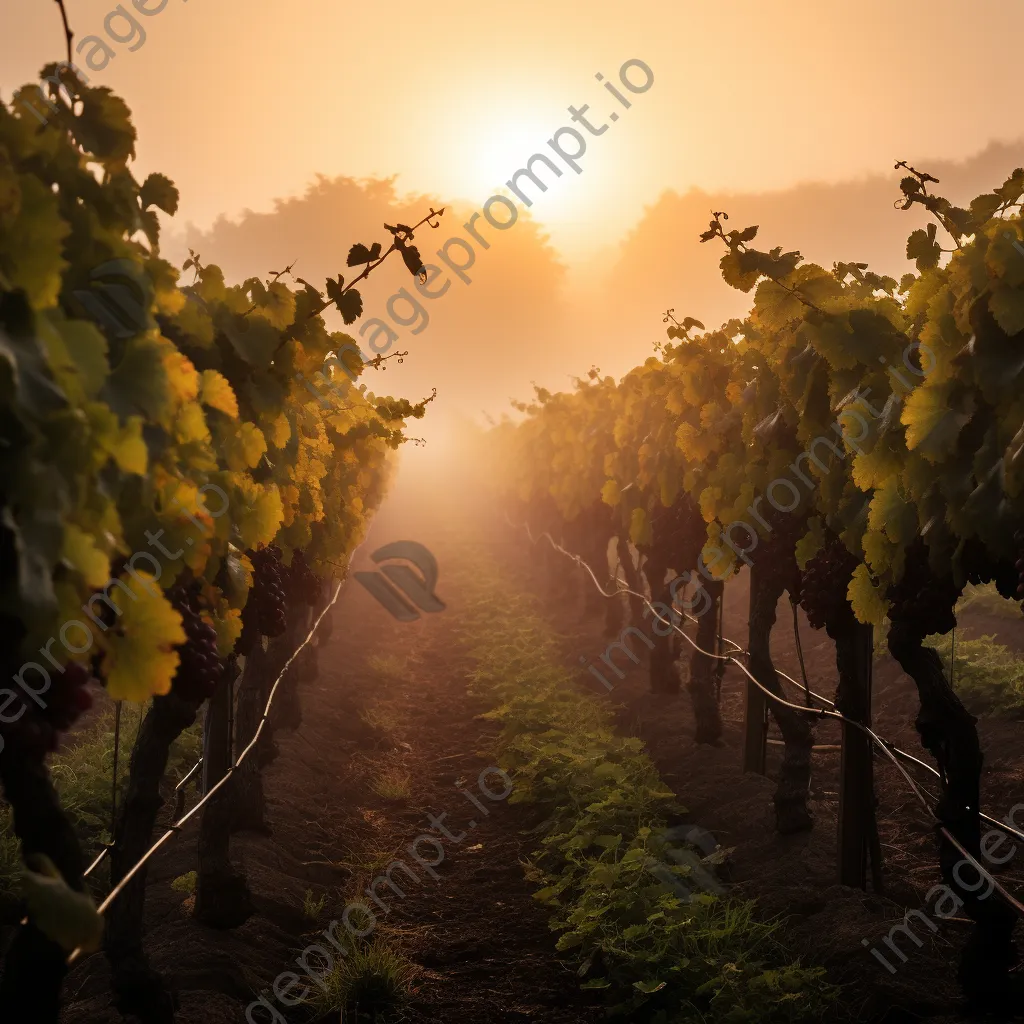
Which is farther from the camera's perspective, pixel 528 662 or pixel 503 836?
pixel 528 662

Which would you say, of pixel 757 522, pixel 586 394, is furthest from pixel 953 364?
pixel 586 394

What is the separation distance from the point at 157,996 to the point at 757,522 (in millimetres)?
4772

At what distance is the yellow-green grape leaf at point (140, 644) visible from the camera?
2.45 m

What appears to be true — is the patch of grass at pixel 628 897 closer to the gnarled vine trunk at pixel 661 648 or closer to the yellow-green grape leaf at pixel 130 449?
the gnarled vine trunk at pixel 661 648

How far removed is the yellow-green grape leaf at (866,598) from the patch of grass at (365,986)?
3.27 metres

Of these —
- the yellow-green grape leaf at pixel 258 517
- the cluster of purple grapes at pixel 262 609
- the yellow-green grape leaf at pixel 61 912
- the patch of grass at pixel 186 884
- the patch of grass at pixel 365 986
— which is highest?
the yellow-green grape leaf at pixel 258 517

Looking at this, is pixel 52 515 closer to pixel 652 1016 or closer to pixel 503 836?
pixel 652 1016

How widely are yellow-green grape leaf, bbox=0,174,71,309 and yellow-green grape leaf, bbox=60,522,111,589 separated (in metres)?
0.56

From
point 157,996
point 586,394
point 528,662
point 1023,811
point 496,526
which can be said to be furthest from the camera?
point 496,526

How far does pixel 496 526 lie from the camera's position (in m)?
32.3

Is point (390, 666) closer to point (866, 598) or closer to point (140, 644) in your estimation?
point (866, 598)

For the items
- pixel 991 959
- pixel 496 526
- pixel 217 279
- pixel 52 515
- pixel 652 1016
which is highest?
pixel 496 526

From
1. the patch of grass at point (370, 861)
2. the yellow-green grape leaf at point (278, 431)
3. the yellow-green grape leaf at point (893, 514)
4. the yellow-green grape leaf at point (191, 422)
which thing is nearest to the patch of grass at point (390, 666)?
the patch of grass at point (370, 861)

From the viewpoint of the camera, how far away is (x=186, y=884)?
18.2 feet
